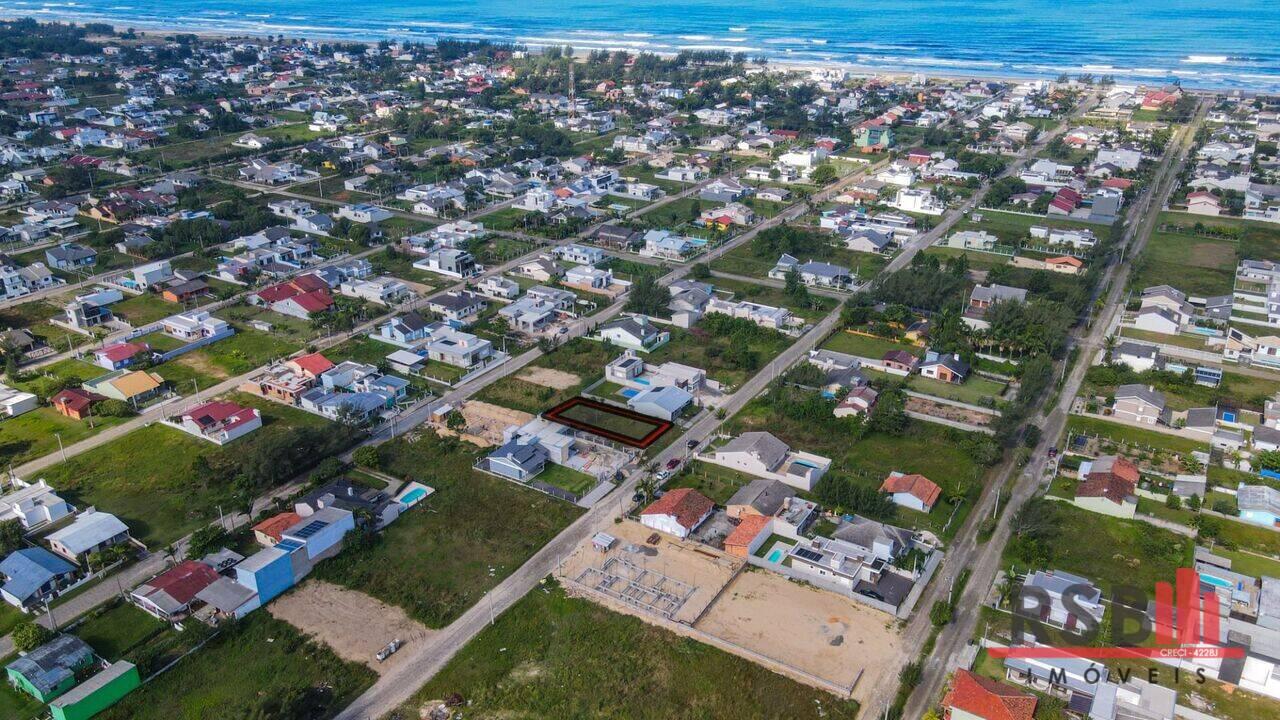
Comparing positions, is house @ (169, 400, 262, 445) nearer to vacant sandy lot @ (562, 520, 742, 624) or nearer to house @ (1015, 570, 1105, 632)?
vacant sandy lot @ (562, 520, 742, 624)

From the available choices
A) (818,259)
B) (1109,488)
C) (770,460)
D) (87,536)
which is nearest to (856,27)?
(818,259)

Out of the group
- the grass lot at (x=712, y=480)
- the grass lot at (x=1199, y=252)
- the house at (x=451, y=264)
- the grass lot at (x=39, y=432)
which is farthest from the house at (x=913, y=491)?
the grass lot at (x=39, y=432)

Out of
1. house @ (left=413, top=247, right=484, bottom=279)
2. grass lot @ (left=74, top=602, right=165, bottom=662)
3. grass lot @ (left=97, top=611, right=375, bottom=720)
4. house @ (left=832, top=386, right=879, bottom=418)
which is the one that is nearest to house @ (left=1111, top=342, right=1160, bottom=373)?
house @ (left=832, top=386, right=879, bottom=418)

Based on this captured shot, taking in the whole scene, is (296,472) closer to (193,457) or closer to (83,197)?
(193,457)

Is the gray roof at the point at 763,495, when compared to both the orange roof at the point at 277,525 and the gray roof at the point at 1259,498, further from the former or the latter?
the gray roof at the point at 1259,498

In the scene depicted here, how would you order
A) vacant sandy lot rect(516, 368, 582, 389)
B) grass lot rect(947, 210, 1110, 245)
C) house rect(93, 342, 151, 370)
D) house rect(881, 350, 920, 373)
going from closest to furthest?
vacant sandy lot rect(516, 368, 582, 389) → house rect(93, 342, 151, 370) → house rect(881, 350, 920, 373) → grass lot rect(947, 210, 1110, 245)

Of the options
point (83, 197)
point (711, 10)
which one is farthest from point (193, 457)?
point (711, 10)
